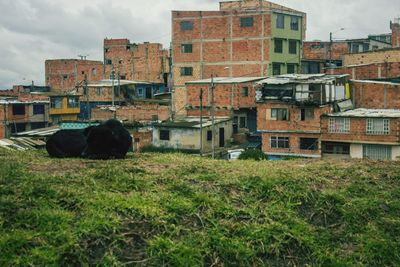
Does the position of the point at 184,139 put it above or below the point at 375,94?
below

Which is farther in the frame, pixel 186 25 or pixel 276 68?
pixel 186 25

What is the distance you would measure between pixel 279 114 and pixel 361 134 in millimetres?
6074

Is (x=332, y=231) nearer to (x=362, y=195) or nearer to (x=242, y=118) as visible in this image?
(x=362, y=195)

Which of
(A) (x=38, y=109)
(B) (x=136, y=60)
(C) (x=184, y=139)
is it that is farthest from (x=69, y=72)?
(C) (x=184, y=139)

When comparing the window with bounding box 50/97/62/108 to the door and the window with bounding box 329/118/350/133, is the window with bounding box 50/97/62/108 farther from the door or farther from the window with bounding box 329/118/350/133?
the window with bounding box 329/118/350/133

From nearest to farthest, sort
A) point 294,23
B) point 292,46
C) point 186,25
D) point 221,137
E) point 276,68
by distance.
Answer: point 221,137, point 276,68, point 294,23, point 292,46, point 186,25

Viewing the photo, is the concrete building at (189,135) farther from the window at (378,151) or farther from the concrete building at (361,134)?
the window at (378,151)

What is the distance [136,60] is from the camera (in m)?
65.1

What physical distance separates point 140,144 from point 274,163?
28141 mm

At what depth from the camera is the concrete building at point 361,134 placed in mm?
31156

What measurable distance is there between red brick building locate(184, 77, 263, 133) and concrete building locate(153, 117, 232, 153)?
12.8 ft

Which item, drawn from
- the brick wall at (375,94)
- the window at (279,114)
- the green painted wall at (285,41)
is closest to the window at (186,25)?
the green painted wall at (285,41)

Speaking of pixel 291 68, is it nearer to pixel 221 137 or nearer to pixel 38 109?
pixel 221 137

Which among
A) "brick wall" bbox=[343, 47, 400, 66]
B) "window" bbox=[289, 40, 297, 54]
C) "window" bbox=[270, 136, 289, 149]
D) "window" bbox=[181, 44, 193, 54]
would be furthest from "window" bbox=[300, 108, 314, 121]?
"window" bbox=[181, 44, 193, 54]
